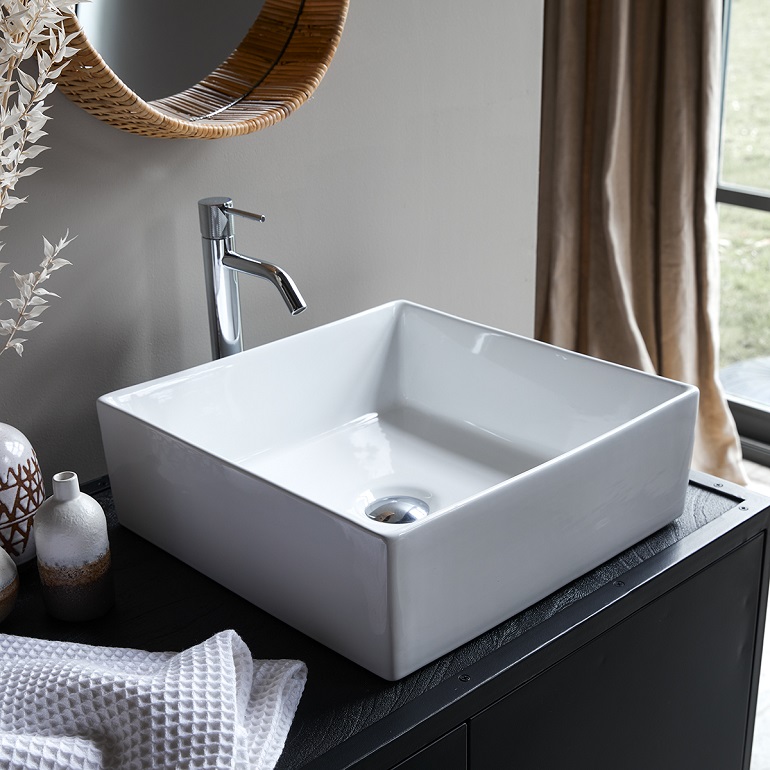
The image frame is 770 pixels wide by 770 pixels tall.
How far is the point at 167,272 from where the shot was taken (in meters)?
1.27

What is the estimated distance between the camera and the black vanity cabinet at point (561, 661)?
2.84ft

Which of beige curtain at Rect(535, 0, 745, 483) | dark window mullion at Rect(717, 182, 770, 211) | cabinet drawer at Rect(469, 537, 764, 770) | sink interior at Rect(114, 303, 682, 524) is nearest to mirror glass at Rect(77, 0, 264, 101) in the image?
sink interior at Rect(114, 303, 682, 524)

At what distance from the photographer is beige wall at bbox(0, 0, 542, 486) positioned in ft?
3.88

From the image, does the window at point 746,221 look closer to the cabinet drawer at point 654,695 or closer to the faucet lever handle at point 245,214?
the cabinet drawer at point 654,695

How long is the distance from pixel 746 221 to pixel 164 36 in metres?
1.98

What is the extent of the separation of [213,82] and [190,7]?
0.29 feet

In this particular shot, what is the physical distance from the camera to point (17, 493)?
3.39 ft

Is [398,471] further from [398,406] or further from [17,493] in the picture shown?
[17,493]

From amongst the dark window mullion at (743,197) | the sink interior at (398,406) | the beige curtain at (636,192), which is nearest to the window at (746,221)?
the dark window mullion at (743,197)

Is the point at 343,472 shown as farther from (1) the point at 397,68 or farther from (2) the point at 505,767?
(1) the point at 397,68

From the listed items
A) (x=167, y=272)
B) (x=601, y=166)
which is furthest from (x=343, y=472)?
(x=601, y=166)

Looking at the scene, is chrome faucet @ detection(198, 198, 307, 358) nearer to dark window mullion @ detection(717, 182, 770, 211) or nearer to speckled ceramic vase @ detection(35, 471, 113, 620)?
speckled ceramic vase @ detection(35, 471, 113, 620)

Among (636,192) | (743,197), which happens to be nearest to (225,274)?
(636,192)

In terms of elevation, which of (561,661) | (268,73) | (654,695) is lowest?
(654,695)
